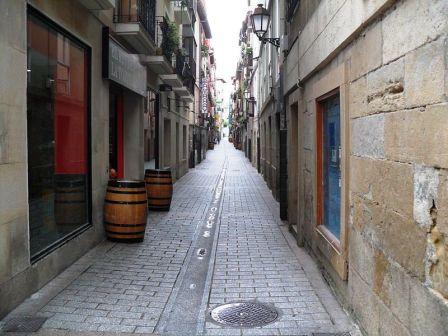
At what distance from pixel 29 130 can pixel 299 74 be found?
4.30m

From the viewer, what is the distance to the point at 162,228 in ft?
30.4

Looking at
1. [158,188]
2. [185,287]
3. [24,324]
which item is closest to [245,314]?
[185,287]

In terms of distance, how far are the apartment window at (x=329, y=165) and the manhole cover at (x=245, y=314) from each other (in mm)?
1286

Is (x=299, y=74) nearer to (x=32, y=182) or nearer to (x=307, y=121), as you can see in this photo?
(x=307, y=121)

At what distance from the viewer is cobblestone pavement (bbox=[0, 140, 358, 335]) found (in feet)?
14.9

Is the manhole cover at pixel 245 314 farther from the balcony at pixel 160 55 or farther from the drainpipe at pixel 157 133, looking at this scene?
the drainpipe at pixel 157 133

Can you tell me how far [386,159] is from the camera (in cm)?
365

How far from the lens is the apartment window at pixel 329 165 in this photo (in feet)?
18.9

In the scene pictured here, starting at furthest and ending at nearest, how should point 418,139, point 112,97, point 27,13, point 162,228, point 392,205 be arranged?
1. point 112,97
2. point 162,228
3. point 27,13
4. point 392,205
5. point 418,139

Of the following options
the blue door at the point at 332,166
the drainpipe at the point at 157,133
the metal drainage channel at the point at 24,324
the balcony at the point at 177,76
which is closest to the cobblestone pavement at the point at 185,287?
the metal drainage channel at the point at 24,324

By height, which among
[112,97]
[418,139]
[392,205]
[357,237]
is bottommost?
A: [357,237]

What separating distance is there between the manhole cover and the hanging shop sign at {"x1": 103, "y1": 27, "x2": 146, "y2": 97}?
15.3 feet

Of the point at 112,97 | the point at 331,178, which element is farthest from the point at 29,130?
the point at 112,97

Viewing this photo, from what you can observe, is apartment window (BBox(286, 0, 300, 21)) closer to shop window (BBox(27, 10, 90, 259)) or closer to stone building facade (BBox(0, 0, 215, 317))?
stone building facade (BBox(0, 0, 215, 317))
